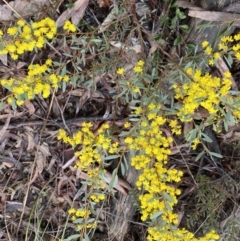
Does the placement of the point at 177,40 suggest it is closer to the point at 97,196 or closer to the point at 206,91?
the point at 206,91

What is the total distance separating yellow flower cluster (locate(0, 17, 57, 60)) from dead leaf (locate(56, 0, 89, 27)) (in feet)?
1.37

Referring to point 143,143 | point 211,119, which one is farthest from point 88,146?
point 211,119

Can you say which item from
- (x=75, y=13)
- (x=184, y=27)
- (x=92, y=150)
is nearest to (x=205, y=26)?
(x=184, y=27)

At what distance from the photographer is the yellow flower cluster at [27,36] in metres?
1.87

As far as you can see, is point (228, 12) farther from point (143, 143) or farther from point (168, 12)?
point (143, 143)

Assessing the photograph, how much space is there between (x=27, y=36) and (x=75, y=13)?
563 mm

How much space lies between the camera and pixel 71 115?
101 inches

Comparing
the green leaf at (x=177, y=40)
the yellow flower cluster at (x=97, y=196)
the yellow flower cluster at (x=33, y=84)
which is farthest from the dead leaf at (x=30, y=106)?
the green leaf at (x=177, y=40)

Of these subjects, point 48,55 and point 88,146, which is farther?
point 48,55

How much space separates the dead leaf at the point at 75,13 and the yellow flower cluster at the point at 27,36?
0.42 meters

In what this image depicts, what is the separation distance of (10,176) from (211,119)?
4.47 ft

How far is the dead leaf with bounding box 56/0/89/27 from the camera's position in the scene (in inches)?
92.3

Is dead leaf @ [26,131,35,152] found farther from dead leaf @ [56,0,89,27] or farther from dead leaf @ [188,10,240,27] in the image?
dead leaf @ [188,10,240,27]

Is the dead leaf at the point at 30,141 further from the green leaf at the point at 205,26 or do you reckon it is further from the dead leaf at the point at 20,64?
the green leaf at the point at 205,26
